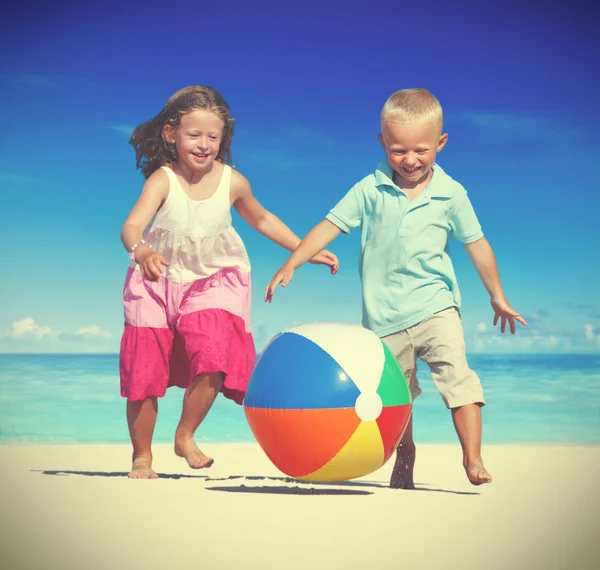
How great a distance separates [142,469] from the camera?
16.1ft

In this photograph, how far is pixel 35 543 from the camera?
3.18m

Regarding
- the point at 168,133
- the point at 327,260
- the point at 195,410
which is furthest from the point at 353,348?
the point at 168,133

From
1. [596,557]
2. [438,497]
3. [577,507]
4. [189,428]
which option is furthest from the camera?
[189,428]

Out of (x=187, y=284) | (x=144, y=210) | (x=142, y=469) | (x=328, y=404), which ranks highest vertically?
(x=144, y=210)

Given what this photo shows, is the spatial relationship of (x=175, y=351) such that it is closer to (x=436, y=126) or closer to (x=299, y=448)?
(x=299, y=448)

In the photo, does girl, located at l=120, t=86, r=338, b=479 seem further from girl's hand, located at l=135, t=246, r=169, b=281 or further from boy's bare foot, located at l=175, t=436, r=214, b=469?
girl's hand, located at l=135, t=246, r=169, b=281

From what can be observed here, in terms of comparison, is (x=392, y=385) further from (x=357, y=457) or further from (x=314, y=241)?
(x=314, y=241)

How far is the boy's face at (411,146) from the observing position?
4527 mm

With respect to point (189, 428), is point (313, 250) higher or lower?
higher

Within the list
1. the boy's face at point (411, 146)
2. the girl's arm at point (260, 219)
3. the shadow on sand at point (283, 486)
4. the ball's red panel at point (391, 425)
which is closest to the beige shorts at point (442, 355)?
the ball's red panel at point (391, 425)

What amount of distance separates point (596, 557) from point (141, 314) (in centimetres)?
277

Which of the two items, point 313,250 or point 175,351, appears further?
point 175,351

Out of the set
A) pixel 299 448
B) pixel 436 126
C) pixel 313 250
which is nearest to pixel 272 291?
pixel 313 250

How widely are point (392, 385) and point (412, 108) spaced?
52.9 inches
